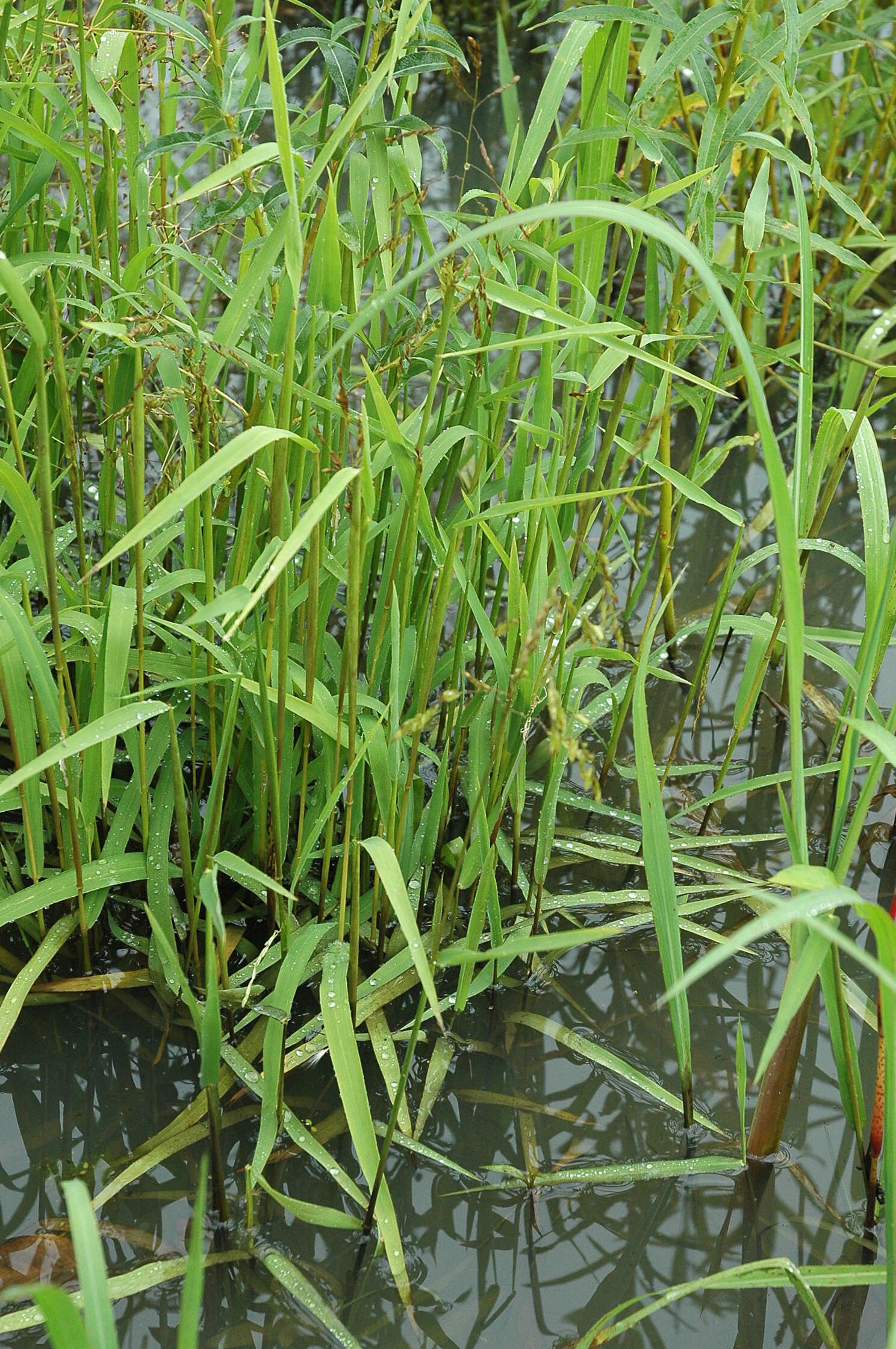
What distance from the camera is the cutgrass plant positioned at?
0.76 metres

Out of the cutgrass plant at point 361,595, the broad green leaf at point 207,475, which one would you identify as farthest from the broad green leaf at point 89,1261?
the broad green leaf at point 207,475

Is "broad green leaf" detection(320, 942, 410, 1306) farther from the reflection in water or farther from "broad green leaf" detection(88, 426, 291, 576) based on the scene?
"broad green leaf" detection(88, 426, 291, 576)

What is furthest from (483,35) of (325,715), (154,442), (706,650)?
(325,715)

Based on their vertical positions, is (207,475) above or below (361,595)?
above

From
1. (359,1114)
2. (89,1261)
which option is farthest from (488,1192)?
(89,1261)

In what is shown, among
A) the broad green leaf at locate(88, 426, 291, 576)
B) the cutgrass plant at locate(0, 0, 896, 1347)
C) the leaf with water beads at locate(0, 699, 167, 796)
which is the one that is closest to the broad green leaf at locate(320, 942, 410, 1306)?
the cutgrass plant at locate(0, 0, 896, 1347)

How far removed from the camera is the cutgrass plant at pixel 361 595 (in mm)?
759

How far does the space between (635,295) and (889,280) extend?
19.2 inches

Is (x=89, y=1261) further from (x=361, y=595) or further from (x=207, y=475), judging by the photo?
(x=361, y=595)

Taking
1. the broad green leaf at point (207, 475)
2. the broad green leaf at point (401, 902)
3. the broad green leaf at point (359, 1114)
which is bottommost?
the broad green leaf at point (359, 1114)

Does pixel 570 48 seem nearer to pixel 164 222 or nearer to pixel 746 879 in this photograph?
pixel 164 222

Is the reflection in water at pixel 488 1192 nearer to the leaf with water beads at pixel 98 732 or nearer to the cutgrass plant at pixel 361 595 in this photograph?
the cutgrass plant at pixel 361 595

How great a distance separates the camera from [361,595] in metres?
0.88

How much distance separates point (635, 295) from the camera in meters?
2.10
